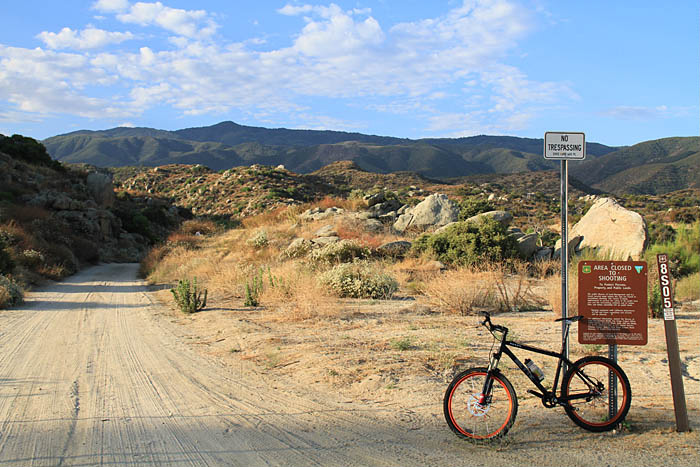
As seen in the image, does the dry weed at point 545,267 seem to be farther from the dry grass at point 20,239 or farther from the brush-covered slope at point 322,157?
the brush-covered slope at point 322,157

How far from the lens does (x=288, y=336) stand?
8.77 meters

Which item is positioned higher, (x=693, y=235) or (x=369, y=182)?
(x=369, y=182)

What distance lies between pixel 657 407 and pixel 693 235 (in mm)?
13517

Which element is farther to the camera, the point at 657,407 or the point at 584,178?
the point at 584,178

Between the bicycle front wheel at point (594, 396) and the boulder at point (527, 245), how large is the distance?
12718 millimetres

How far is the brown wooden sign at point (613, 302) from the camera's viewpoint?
4.72m

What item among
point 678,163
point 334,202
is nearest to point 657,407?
point 334,202

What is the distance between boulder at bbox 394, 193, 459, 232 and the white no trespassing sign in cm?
1694

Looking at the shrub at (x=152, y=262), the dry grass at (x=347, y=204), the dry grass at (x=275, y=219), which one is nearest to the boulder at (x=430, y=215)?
the dry grass at (x=347, y=204)

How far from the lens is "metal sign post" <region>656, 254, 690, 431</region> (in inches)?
178

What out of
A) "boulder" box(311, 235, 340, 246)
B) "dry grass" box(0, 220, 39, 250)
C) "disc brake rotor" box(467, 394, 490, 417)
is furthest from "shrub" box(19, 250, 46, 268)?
"disc brake rotor" box(467, 394, 490, 417)

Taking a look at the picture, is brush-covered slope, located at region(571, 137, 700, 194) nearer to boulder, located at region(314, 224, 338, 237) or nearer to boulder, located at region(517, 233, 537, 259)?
boulder, located at region(517, 233, 537, 259)

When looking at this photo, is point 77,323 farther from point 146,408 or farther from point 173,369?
point 146,408

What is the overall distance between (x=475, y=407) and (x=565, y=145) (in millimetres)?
2944
